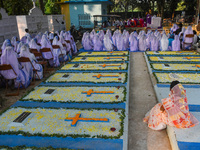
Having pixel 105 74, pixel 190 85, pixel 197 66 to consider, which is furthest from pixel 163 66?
pixel 105 74

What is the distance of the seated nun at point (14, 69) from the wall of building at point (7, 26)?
269 inches

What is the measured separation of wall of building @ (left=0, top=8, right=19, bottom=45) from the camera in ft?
38.9

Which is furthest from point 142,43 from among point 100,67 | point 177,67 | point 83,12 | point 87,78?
point 83,12

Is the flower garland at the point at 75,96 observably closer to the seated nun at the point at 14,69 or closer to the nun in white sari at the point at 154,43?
the seated nun at the point at 14,69

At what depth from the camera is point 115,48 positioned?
476 inches

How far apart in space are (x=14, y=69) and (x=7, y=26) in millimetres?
7936

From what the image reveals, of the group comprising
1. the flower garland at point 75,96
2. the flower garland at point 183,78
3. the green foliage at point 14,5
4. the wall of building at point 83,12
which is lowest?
the flower garland at point 75,96

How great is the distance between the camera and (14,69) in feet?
19.4

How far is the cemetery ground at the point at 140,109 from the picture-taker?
3.66 metres

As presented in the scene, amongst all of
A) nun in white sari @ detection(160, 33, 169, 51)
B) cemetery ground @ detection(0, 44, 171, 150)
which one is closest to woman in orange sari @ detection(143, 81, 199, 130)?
cemetery ground @ detection(0, 44, 171, 150)

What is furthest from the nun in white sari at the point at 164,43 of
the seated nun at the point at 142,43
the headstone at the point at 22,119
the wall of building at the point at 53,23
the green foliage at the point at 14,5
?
the green foliage at the point at 14,5

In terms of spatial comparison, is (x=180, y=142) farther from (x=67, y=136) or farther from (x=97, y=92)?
(x=97, y=92)

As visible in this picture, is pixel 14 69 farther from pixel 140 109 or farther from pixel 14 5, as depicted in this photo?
pixel 14 5

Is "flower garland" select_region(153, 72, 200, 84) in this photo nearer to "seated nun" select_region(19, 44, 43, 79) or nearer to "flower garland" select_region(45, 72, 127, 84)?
"flower garland" select_region(45, 72, 127, 84)
